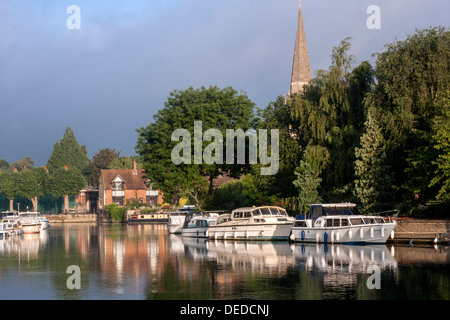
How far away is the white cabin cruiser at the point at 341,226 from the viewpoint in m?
42.5

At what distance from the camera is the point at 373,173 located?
156 feet

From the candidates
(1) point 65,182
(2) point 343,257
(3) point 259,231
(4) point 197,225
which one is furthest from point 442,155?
(1) point 65,182

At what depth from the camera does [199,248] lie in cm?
4691

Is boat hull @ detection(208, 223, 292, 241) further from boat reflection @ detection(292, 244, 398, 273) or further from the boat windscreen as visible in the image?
boat reflection @ detection(292, 244, 398, 273)

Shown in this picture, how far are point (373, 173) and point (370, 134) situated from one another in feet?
10.8

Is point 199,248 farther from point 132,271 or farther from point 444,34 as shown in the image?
point 444,34

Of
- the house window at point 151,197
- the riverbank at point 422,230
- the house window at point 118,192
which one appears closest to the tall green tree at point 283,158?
the riverbank at point 422,230

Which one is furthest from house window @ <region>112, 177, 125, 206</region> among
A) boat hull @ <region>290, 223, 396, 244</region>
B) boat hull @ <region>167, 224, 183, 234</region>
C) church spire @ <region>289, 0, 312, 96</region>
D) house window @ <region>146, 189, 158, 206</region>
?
boat hull @ <region>290, 223, 396, 244</region>

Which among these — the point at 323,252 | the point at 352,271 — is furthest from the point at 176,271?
the point at 323,252

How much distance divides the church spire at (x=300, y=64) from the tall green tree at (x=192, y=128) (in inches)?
2175

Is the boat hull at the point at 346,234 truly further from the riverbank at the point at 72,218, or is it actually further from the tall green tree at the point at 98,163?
the tall green tree at the point at 98,163

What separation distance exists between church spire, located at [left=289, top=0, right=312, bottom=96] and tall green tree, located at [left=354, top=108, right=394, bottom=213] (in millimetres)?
80447

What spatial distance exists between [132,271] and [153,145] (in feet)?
153

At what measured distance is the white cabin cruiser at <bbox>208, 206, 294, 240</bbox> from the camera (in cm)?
5028
